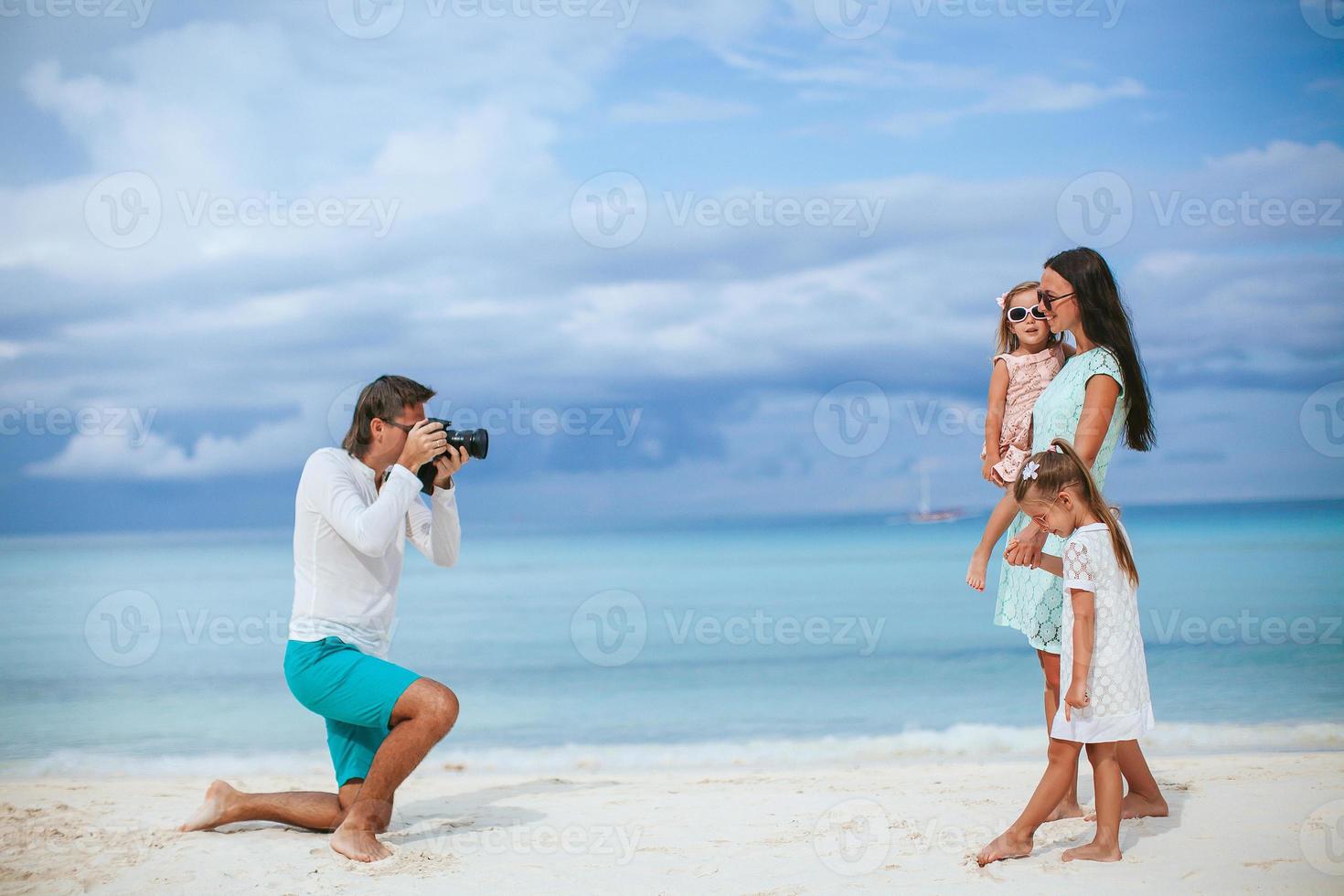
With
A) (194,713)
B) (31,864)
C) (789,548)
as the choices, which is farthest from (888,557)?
(31,864)

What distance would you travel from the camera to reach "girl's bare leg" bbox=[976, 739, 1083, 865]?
2.93 meters

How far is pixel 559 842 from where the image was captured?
3457mm

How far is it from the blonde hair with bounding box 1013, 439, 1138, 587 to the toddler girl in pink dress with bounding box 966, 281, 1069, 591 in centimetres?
36

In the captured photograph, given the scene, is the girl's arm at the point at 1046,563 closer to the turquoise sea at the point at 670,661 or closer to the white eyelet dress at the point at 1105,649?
the white eyelet dress at the point at 1105,649

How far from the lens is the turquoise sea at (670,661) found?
23.1 ft

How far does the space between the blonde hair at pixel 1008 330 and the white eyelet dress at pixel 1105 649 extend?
80cm

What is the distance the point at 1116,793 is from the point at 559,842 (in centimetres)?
172

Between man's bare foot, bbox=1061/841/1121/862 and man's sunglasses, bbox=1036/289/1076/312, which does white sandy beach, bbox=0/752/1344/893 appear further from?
man's sunglasses, bbox=1036/289/1076/312

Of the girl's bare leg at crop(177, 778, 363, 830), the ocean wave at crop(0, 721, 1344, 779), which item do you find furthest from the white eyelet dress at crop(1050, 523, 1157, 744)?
the ocean wave at crop(0, 721, 1344, 779)

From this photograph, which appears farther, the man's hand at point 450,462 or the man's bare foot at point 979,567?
the man's hand at point 450,462

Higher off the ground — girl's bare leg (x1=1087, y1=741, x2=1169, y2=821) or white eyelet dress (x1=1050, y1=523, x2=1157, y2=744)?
white eyelet dress (x1=1050, y1=523, x2=1157, y2=744)

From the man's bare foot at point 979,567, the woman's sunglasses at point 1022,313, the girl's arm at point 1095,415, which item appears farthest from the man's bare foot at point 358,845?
the woman's sunglasses at point 1022,313

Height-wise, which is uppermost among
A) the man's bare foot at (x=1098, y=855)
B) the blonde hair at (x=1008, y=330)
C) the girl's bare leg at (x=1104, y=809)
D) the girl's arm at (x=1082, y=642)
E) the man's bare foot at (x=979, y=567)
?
the blonde hair at (x=1008, y=330)

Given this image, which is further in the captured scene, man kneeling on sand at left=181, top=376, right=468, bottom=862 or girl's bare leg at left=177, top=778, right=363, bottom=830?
girl's bare leg at left=177, top=778, right=363, bottom=830
